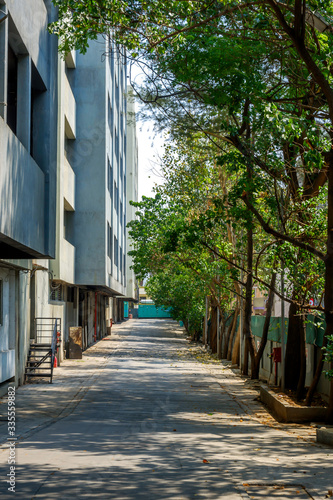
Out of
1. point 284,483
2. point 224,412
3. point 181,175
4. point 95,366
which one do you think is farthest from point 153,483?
point 181,175

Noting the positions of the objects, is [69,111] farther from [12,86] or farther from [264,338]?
[264,338]

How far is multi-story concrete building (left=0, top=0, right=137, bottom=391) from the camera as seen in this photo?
11.0 m

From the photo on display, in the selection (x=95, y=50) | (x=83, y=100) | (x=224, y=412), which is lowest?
(x=224, y=412)

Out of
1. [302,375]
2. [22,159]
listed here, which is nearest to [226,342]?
[302,375]

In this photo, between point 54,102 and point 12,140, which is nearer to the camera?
point 12,140

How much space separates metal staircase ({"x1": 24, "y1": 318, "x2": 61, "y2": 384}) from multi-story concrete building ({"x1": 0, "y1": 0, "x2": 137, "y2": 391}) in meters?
0.37

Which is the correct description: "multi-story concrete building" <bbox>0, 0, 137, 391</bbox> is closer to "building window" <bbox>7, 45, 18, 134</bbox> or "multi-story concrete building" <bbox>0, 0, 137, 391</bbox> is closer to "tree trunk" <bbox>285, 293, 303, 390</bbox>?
"building window" <bbox>7, 45, 18, 134</bbox>

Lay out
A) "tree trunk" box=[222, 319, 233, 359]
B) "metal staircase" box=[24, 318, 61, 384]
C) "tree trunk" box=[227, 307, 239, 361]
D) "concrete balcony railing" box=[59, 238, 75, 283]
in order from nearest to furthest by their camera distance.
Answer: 1. "metal staircase" box=[24, 318, 61, 384]
2. "concrete balcony railing" box=[59, 238, 75, 283]
3. "tree trunk" box=[227, 307, 239, 361]
4. "tree trunk" box=[222, 319, 233, 359]

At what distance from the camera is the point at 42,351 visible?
19.1 m

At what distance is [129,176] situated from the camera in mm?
66875

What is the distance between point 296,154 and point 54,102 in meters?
5.50

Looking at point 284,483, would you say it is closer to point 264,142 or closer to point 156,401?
point 264,142

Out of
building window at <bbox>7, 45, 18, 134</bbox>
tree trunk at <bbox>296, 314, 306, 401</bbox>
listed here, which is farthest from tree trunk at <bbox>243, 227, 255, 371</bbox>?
building window at <bbox>7, 45, 18, 134</bbox>

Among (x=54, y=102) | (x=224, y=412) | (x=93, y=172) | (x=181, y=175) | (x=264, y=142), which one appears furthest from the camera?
(x=93, y=172)
